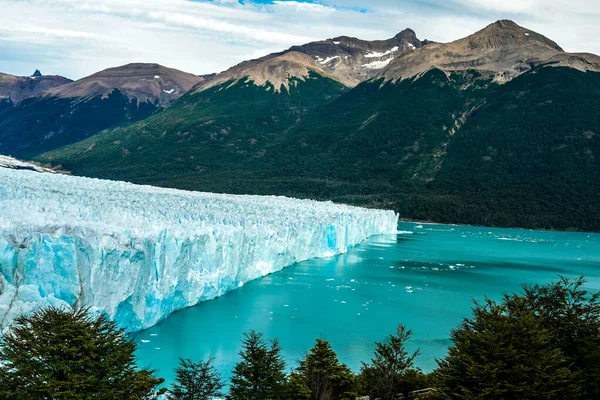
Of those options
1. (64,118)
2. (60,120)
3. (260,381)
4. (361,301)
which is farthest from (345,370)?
(64,118)

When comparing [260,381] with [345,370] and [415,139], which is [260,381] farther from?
[415,139]

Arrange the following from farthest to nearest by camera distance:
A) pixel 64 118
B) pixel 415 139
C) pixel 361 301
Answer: pixel 64 118, pixel 415 139, pixel 361 301

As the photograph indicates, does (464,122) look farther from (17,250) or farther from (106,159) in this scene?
(17,250)

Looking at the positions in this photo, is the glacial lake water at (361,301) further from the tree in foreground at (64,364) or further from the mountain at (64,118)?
the mountain at (64,118)

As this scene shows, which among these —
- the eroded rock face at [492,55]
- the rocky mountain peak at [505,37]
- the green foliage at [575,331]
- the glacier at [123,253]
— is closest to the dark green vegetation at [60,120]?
the eroded rock face at [492,55]

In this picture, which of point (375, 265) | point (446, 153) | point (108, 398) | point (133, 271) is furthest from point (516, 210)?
point (108, 398)

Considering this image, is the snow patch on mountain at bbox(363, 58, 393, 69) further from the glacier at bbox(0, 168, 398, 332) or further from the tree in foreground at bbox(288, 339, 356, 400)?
the tree in foreground at bbox(288, 339, 356, 400)

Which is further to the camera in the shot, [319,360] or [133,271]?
[133,271]
